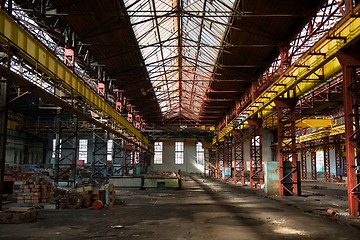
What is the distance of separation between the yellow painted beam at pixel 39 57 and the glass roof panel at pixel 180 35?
3.77 metres

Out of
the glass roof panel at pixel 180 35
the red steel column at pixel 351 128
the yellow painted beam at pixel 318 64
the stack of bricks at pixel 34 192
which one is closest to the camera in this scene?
the yellow painted beam at pixel 318 64

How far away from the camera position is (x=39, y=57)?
12.4 metres

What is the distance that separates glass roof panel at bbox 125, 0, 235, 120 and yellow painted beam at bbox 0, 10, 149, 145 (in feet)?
12.4

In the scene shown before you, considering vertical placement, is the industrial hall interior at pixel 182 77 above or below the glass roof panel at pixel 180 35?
below

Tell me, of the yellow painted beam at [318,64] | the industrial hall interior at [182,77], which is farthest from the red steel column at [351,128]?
the yellow painted beam at [318,64]

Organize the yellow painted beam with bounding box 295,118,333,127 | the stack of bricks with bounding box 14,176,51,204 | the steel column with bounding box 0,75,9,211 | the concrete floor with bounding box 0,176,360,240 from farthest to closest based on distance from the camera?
the yellow painted beam with bounding box 295,118,333,127 < the stack of bricks with bounding box 14,176,51,204 < the steel column with bounding box 0,75,9,211 < the concrete floor with bounding box 0,176,360,240

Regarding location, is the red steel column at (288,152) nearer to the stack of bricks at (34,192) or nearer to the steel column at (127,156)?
the stack of bricks at (34,192)

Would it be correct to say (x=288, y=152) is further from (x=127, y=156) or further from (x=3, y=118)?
(x=127, y=156)

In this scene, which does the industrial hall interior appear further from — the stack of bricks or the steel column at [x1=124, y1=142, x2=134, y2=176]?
the steel column at [x1=124, y1=142, x2=134, y2=176]

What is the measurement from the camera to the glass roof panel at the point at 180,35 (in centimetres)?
1625

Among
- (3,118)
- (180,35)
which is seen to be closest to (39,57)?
(3,118)

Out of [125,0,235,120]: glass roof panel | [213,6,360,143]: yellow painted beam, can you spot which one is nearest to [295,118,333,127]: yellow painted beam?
[125,0,235,120]: glass roof panel

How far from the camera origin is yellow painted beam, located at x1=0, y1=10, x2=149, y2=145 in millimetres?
10278

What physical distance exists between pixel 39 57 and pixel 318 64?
34.1 feet
